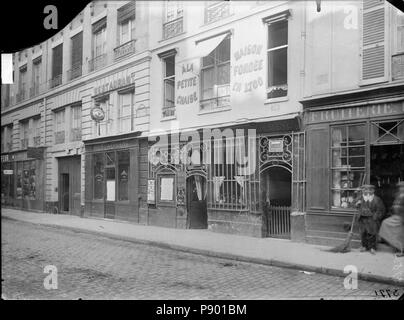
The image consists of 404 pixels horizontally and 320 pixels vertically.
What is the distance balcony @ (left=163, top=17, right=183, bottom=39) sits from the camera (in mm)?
4531

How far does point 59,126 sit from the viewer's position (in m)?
5.09

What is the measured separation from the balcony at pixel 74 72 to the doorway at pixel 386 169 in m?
5.97

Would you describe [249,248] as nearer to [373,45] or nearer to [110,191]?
[110,191]

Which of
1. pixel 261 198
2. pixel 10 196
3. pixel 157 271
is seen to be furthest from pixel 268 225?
pixel 10 196

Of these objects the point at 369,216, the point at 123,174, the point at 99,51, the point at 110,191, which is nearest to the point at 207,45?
the point at 99,51

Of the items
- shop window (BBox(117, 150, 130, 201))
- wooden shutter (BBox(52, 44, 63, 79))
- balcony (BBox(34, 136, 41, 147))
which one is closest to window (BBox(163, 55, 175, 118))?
shop window (BBox(117, 150, 130, 201))

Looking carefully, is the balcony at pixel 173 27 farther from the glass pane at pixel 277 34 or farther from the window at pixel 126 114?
the glass pane at pixel 277 34

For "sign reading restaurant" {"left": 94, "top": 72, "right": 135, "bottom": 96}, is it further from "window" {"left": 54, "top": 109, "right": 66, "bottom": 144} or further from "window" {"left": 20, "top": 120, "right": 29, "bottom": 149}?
"window" {"left": 20, "top": 120, "right": 29, "bottom": 149}

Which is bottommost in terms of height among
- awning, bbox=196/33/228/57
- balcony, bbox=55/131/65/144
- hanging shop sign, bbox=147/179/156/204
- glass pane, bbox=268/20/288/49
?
hanging shop sign, bbox=147/179/156/204

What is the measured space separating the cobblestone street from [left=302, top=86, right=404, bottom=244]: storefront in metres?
2.51

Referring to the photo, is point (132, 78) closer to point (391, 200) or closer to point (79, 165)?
point (79, 165)

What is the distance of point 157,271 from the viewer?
6234 mm

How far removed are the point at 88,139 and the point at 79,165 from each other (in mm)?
494

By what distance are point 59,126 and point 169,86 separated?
1582 mm
